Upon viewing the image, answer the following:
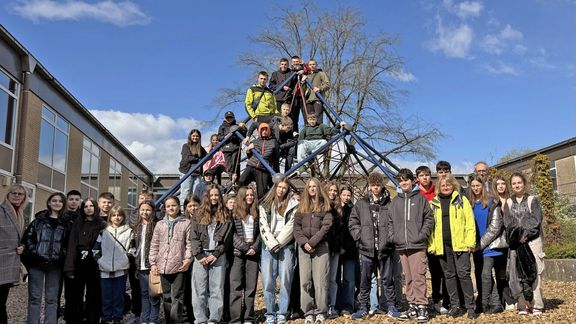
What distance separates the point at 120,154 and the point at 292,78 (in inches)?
763

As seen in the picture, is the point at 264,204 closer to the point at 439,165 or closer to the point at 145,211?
the point at 145,211

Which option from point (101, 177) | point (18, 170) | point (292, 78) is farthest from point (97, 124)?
point (292, 78)

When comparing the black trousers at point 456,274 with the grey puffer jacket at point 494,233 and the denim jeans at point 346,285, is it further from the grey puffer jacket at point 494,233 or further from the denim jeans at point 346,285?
the denim jeans at point 346,285

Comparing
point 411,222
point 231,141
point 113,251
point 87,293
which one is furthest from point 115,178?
point 411,222

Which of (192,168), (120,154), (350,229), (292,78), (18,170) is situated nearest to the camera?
(350,229)

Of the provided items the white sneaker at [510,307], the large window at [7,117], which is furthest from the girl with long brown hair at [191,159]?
the large window at [7,117]

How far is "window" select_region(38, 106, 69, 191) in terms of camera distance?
50.7ft

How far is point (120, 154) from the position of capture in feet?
85.8

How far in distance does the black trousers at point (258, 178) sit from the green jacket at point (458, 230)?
2682 millimetres

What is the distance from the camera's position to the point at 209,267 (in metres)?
5.56

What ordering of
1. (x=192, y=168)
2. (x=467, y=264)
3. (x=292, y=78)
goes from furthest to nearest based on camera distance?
(x=292, y=78) < (x=192, y=168) < (x=467, y=264)

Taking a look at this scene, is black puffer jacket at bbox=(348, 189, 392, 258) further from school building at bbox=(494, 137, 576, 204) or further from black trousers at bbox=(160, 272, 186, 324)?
school building at bbox=(494, 137, 576, 204)

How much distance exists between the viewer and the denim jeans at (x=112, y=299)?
554 centimetres

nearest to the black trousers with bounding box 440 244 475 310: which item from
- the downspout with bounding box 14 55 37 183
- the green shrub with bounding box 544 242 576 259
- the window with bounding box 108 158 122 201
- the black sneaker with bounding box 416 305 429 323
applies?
the black sneaker with bounding box 416 305 429 323
